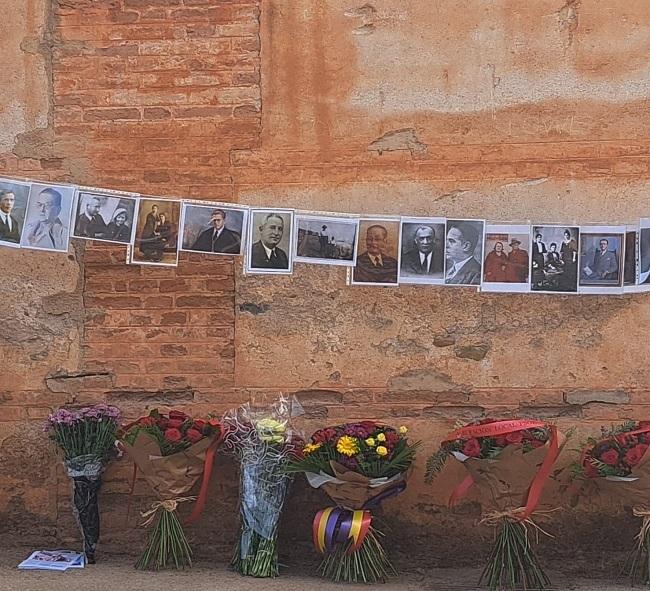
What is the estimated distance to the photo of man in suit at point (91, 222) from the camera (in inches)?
203

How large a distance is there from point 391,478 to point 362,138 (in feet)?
6.02

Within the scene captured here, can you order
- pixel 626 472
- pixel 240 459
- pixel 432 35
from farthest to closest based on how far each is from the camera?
pixel 432 35
pixel 240 459
pixel 626 472

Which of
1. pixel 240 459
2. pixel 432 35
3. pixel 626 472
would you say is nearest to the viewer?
pixel 626 472

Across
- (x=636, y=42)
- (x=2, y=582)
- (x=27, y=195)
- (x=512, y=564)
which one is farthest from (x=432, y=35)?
(x=2, y=582)

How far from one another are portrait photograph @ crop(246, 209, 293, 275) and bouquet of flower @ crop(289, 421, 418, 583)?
98cm

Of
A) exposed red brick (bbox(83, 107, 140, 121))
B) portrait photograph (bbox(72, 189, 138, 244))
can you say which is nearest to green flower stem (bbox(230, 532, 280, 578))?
portrait photograph (bbox(72, 189, 138, 244))

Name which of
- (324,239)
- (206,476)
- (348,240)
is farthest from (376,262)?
(206,476)

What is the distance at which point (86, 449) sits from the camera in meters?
4.87

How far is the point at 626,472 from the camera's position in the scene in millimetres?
4473

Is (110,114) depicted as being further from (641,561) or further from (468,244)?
(641,561)

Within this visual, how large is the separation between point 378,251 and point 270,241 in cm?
59

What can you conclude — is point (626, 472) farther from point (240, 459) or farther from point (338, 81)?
point (338, 81)

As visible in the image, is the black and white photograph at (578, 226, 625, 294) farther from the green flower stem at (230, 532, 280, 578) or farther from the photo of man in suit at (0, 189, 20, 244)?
the photo of man in suit at (0, 189, 20, 244)

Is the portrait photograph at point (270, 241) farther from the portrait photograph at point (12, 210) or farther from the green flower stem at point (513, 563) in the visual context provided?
the green flower stem at point (513, 563)
